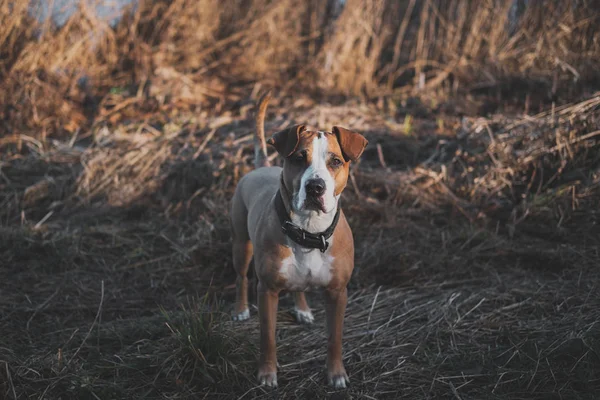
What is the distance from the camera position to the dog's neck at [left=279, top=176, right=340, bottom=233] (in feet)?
9.75

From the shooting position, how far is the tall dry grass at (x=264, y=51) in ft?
23.8

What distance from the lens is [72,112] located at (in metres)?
7.66

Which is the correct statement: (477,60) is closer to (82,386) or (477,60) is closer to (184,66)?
(184,66)

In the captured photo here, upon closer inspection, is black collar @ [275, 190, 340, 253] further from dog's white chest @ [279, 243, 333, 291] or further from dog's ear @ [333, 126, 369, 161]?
dog's ear @ [333, 126, 369, 161]

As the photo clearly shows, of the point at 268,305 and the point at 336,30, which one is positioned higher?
the point at 336,30

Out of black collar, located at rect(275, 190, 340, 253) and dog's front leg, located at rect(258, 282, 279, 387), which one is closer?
black collar, located at rect(275, 190, 340, 253)

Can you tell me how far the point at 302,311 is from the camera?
3867mm

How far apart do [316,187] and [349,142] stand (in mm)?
430

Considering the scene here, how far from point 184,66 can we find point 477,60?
14.3 ft

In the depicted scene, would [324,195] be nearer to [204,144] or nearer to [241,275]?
[241,275]

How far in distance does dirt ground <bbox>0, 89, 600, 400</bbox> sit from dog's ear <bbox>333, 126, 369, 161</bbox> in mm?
1145

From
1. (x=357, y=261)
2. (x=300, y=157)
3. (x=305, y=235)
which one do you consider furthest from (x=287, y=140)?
(x=357, y=261)

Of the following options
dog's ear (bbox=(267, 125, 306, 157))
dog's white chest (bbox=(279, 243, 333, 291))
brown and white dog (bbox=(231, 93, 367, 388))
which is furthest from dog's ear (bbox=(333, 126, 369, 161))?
dog's white chest (bbox=(279, 243, 333, 291))

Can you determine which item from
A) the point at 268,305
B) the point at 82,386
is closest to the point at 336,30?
the point at 268,305
